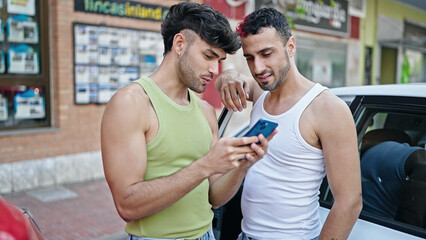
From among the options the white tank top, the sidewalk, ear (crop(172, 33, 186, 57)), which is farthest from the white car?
the sidewalk

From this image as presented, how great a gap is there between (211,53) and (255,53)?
212mm

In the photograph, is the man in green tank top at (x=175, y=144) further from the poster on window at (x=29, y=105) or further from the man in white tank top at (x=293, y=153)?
the poster on window at (x=29, y=105)

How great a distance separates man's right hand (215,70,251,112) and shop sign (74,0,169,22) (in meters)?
4.62

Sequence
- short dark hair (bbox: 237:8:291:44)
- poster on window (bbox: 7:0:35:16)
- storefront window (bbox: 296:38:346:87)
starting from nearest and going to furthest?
1. short dark hair (bbox: 237:8:291:44)
2. poster on window (bbox: 7:0:35:16)
3. storefront window (bbox: 296:38:346:87)

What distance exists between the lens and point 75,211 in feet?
16.3

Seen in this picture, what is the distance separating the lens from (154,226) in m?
1.62

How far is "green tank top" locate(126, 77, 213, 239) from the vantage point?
1.58 m

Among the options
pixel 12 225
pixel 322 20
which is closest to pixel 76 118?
pixel 12 225

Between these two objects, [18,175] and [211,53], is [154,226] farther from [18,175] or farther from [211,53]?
[18,175]

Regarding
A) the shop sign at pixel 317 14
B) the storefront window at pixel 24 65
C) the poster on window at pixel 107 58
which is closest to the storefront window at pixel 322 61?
the shop sign at pixel 317 14

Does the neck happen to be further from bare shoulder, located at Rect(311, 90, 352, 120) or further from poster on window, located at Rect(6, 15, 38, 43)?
poster on window, located at Rect(6, 15, 38, 43)

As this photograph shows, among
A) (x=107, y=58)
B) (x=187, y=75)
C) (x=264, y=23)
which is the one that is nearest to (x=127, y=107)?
(x=187, y=75)

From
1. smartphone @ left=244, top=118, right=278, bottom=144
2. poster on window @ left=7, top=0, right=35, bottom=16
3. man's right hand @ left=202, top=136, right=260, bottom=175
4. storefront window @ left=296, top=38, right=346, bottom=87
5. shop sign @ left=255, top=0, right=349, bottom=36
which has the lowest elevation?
man's right hand @ left=202, top=136, right=260, bottom=175

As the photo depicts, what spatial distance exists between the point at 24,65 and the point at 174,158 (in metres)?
5.01
